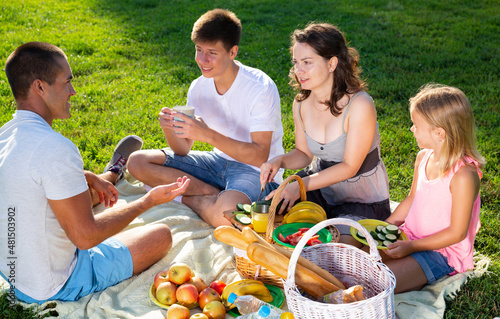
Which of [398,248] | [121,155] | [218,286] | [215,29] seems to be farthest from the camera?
[121,155]

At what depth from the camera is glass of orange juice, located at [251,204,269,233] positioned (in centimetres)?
350

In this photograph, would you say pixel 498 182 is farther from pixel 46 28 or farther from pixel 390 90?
pixel 46 28

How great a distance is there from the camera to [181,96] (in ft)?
24.1

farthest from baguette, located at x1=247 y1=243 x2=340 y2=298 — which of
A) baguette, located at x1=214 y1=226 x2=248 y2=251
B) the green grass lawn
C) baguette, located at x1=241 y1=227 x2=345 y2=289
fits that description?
the green grass lawn

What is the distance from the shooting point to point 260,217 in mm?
3512

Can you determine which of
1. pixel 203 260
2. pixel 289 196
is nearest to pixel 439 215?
pixel 289 196

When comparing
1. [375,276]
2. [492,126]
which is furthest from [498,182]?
[375,276]

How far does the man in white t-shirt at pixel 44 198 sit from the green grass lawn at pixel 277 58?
15.4 inches

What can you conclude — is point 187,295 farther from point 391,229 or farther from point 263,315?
point 391,229

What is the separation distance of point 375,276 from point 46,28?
918 centimetres

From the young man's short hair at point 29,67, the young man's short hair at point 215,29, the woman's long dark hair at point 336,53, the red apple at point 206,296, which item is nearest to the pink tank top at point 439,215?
the woman's long dark hair at point 336,53

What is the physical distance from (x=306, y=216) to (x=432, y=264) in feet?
3.22

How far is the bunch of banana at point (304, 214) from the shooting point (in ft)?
11.7

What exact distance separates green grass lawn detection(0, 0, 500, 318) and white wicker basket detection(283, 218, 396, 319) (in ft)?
2.25
